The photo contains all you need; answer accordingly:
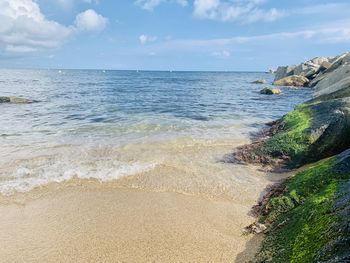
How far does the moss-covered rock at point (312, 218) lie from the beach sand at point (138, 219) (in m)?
0.56

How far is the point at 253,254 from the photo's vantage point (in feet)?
19.5

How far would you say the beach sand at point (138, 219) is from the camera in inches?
239

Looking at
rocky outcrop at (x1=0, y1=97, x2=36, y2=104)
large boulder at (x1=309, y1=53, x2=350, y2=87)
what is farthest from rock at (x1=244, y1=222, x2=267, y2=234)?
large boulder at (x1=309, y1=53, x2=350, y2=87)

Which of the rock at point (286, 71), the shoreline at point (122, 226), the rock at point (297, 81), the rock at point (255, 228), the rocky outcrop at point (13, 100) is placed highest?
the rock at point (286, 71)

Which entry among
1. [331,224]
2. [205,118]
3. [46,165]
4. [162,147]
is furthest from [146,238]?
[205,118]

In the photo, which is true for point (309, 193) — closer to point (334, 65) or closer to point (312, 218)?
point (312, 218)

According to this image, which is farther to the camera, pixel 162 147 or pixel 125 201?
pixel 162 147

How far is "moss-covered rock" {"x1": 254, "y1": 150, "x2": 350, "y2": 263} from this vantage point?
4395mm

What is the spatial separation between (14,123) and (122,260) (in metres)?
17.1

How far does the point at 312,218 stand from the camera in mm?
5656

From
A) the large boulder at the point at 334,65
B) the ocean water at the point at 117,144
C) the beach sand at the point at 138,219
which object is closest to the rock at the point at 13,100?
Result: the ocean water at the point at 117,144

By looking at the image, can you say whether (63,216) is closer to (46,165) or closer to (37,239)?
(37,239)

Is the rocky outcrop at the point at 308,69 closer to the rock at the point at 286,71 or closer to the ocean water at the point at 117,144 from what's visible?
the rock at the point at 286,71

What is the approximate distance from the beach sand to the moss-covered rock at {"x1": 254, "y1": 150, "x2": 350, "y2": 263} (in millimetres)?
558
